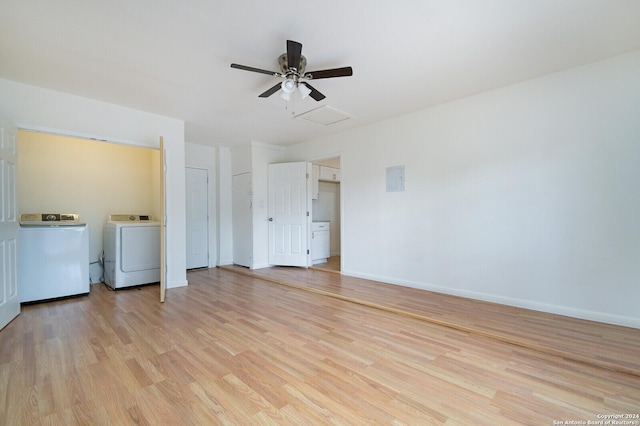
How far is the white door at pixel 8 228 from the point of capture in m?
2.58

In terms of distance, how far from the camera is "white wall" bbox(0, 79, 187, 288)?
297cm

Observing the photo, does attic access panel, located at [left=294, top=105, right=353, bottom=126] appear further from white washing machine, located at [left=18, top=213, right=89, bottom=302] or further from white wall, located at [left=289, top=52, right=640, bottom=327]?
white washing machine, located at [left=18, top=213, right=89, bottom=302]

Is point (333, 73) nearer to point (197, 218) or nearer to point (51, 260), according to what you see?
point (51, 260)

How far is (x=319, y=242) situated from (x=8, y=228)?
4.51m

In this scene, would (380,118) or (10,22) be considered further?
(380,118)

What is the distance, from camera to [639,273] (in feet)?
8.05

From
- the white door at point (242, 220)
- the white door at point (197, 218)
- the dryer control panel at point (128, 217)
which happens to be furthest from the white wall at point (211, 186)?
the dryer control panel at point (128, 217)

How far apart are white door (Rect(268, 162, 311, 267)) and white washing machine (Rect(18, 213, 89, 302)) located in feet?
9.71

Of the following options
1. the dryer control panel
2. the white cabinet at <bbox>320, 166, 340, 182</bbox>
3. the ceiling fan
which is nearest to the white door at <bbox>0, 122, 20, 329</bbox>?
the dryer control panel

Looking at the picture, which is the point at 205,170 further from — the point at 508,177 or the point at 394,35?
the point at 508,177

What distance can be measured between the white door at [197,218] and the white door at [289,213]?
1.36m

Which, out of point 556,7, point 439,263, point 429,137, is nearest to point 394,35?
point 556,7

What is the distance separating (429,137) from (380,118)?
2.65 ft

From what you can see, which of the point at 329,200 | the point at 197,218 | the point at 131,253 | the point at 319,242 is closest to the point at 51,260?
the point at 131,253
